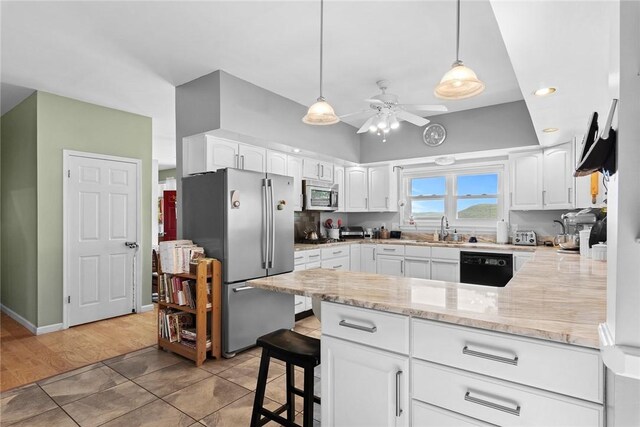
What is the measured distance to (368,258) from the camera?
17.0 feet

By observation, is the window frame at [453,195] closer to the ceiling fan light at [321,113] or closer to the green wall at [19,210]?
the ceiling fan light at [321,113]

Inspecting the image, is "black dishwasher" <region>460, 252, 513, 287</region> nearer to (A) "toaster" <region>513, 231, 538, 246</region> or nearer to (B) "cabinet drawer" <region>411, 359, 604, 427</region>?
(A) "toaster" <region>513, 231, 538, 246</region>

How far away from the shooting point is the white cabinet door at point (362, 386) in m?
1.46

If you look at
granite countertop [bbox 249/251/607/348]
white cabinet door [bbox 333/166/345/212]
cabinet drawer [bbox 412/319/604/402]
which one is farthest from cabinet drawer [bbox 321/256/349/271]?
cabinet drawer [bbox 412/319/604/402]

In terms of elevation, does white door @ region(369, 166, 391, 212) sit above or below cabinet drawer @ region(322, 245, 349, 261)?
above

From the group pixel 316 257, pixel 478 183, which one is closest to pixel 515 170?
pixel 478 183

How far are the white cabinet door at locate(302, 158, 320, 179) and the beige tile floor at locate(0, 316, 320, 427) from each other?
8.30 ft

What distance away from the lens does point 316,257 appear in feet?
14.7

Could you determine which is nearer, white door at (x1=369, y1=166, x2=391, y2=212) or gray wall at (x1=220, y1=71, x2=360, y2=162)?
gray wall at (x1=220, y1=71, x2=360, y2=162)

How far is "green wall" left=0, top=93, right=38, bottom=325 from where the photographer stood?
398 cm

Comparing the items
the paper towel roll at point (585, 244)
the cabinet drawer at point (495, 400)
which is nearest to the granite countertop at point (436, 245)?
the paper towel roll at point (585, 244)

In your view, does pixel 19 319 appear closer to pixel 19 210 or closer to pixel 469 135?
pixel 19 210

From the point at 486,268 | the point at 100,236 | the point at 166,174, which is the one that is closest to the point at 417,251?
the point at 486,268

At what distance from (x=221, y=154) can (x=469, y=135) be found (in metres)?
3.28
